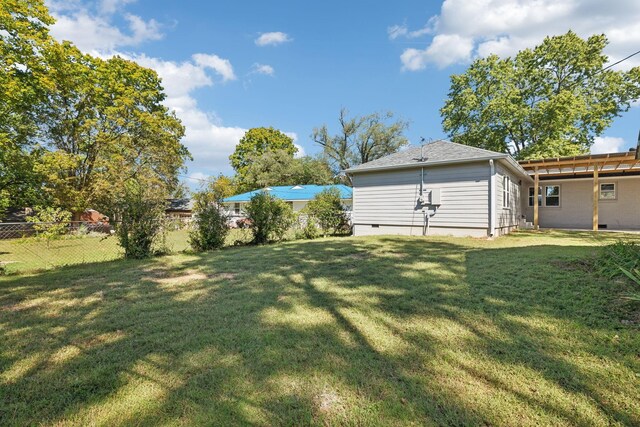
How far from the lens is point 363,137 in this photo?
96.3ft

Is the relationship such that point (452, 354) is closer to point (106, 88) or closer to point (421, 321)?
point (421, 321)

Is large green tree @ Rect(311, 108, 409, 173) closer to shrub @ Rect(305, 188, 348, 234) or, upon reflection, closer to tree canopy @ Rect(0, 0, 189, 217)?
tree canopy @ Rect(0, 0, 189, 217)

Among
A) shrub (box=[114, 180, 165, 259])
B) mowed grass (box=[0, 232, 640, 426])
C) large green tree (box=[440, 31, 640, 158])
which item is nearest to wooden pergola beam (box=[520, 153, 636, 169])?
mowed grass (box=[0, 232, 640, 426])

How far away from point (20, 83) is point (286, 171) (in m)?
22.5

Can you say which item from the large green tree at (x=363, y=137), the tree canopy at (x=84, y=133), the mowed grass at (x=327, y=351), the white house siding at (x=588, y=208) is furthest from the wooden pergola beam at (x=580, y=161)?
the large green tree at (x=363, y=137)

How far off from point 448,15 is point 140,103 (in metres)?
20.1

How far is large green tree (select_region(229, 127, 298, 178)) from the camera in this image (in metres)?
39.4

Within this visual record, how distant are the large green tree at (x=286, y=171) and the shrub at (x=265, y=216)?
21713 millimetres

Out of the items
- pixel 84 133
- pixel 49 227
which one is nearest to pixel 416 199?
pixel 49 227

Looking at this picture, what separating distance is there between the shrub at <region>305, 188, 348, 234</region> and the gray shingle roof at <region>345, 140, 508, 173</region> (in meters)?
1.36

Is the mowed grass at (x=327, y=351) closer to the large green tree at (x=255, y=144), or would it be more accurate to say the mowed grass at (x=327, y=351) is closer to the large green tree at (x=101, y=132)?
the large green tree at (x=101, y=132)

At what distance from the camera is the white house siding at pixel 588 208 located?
44.3 feet

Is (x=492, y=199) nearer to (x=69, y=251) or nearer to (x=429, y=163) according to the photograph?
(x=429, y=163)

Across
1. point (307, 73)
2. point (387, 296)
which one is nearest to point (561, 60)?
point (307, 73)
